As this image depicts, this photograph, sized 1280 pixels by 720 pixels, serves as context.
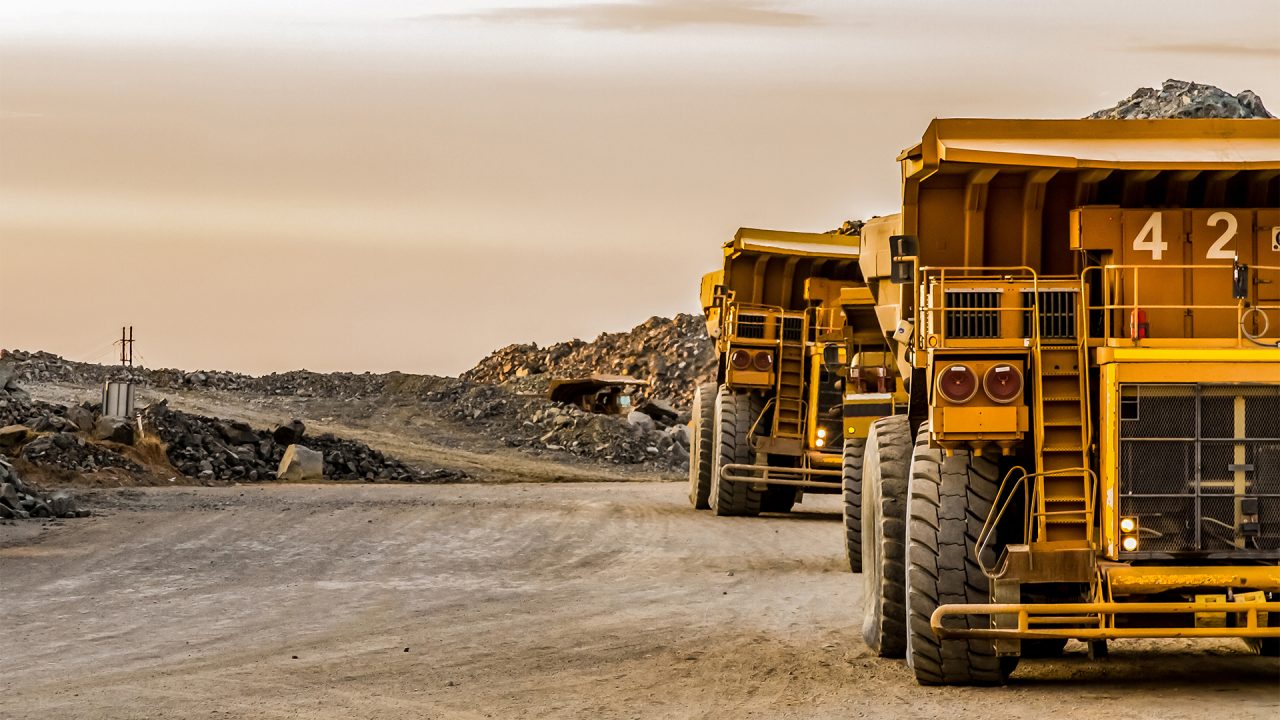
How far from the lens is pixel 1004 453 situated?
30.5 feet

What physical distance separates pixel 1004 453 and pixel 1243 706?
173 centimetres

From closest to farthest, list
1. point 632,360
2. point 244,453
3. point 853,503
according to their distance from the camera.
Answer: point 853,503, point 244,453, point 632,360

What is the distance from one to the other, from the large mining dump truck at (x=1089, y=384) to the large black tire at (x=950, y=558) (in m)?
0.01

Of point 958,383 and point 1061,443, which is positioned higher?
point 958,383

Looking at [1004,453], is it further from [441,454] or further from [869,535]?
[441,454]

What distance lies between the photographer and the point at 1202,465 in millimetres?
9047

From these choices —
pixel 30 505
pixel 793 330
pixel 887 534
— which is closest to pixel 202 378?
pixel 30 505

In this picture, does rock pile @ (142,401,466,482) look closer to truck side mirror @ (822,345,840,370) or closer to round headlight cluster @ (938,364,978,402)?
truck side mirror @ (822,345,840,370)

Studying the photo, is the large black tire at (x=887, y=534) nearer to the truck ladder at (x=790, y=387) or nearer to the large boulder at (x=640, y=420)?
the truck ladder at (x=790, y=387)

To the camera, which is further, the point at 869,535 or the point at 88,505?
the point at 88,505

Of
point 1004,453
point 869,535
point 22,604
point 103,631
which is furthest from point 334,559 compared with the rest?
point 1004,453

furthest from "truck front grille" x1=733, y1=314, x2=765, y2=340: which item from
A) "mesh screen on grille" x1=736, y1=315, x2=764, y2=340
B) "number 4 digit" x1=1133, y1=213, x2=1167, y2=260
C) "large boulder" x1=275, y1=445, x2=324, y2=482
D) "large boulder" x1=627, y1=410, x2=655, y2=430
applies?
"large boulder" x1=627, y1=410, x2=655, y2=430

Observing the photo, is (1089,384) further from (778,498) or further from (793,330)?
(778,498)

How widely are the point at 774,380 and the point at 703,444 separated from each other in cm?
176
